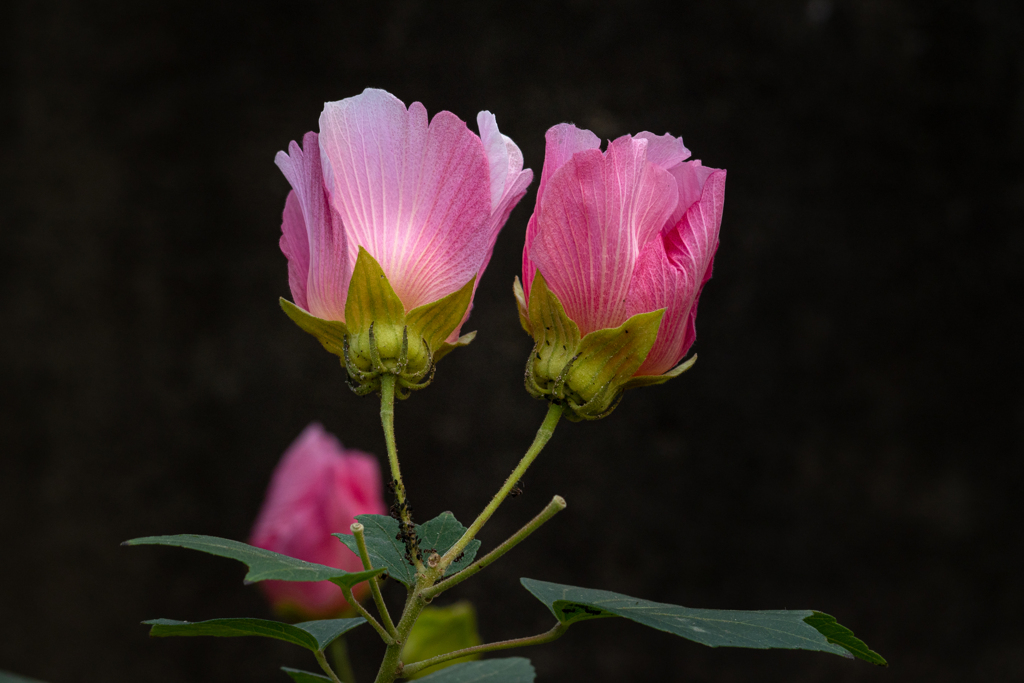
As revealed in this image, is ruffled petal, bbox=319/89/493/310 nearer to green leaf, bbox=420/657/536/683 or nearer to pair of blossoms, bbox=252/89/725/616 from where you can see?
pair of blossoms, bbox=252/89/725/616

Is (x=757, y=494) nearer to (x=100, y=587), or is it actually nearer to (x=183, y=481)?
(x=183, y=481)

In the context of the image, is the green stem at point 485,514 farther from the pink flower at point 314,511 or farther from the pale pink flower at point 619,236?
the pink flower at point 314,511

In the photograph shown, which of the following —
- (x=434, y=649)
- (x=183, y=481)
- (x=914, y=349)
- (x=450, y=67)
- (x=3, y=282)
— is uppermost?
(x=450, y=67)

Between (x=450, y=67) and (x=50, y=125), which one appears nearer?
(x=450, y=67)

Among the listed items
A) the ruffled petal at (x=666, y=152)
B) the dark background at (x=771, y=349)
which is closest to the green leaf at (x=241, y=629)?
the ruffled petal at (x=666, y=152)

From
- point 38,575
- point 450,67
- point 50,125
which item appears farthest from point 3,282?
point 450,67

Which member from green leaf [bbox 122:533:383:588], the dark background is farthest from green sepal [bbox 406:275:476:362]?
the dark background
